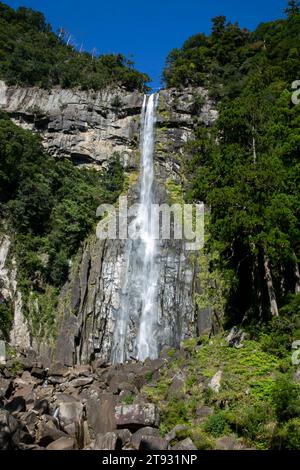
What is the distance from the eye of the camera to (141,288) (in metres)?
26.9

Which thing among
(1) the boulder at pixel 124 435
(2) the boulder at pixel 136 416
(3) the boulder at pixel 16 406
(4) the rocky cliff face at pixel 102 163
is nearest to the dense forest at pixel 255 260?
(2) the boulder at pixel 136 416

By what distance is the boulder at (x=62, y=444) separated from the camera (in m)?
8.75

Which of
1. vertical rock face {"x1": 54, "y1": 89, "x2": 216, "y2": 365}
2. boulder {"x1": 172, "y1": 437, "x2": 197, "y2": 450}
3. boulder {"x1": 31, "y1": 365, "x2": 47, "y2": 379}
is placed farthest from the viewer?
vertical rock face {"x1": 54, "y1": 89, "x2": 216, "y2": 365}

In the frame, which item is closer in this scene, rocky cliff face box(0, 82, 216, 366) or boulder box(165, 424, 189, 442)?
boulder box(165, 424, 189, 442)

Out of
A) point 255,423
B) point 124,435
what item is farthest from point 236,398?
point 124,435

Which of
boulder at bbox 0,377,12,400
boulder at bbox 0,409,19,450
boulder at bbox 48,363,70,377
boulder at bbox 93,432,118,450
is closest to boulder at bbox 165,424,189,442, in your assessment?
boulder at bbox 93,432,118,450

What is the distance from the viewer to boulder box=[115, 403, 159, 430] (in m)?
10.1

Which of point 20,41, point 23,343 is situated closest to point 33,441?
point 23,343

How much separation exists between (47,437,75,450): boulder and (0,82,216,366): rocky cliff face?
14.8 metres

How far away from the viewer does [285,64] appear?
30875 mm

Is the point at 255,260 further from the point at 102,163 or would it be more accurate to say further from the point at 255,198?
the point at 102,163

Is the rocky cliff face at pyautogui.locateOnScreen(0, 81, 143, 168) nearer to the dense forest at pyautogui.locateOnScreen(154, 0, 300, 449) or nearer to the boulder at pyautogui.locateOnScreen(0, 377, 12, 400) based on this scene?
the dense forest at pyautogui.locateOnScreen(154, 0, 300, 449)

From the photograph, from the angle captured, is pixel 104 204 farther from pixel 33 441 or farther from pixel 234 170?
pixel 33 441

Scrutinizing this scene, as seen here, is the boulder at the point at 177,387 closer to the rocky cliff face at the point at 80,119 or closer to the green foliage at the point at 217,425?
the green foliage at the point at 217,425
